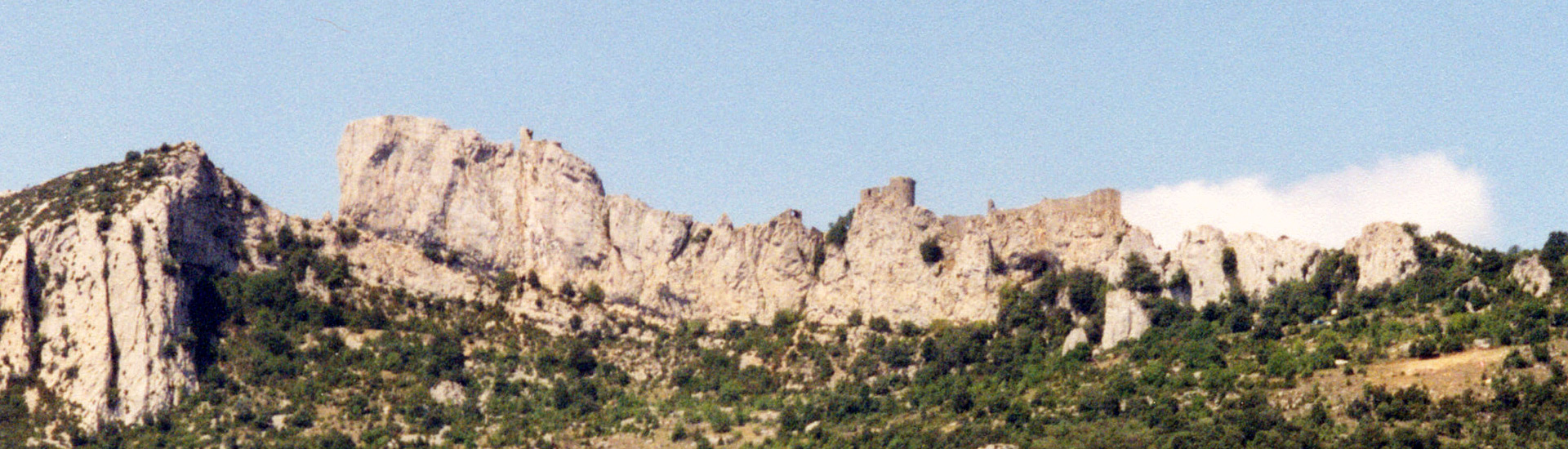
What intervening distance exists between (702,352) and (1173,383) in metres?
28.2

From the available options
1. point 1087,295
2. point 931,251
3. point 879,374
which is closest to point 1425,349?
point 1087,295

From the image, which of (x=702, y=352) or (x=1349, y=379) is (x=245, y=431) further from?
(x=1349, y=379)

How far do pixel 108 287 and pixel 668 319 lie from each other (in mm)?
29755

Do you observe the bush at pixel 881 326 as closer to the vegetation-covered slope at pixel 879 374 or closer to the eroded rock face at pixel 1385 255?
the vegetation-covered slope at pixel 879 374

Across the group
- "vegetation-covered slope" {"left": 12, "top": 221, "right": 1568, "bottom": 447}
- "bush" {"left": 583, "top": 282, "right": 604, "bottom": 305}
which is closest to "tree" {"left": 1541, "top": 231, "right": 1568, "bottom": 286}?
"vegetation-covered slope" {"left": 12, "top": 221, "right": 1568, "bottom": 447}

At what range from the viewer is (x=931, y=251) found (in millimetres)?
142125

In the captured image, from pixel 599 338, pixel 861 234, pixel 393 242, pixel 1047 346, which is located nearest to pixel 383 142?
pixel 393 242

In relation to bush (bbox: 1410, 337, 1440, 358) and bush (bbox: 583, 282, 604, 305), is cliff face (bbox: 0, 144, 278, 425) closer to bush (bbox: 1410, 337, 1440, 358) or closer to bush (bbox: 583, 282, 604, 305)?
bush (bbox: 583, 282, 604, 305)

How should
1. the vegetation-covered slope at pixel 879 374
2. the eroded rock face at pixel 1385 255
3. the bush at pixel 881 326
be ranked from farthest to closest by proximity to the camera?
the bush at pixel 881 326 → the eroded rock face at pixel 1385 255 → the vegetation-covered slope at pixel 879 374

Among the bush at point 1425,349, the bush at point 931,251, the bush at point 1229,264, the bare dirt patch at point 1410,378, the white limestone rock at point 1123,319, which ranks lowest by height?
the bare dirt patch at point 1410,378

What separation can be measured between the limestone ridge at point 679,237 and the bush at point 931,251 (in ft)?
0.99

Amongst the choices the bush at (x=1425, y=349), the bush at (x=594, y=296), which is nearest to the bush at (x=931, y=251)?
the bush at (x=594, y=296)

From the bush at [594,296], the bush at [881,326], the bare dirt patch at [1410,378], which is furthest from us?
the bush at [594,296]

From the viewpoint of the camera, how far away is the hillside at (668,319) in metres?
124
